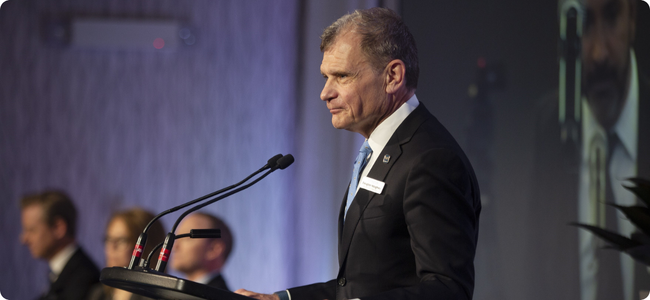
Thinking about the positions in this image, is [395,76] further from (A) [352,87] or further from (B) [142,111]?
(B) [142,111]

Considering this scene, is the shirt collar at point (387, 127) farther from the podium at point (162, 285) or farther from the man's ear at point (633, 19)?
the man's ear at point (633, 19)

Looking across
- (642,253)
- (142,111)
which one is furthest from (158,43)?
(642,253)

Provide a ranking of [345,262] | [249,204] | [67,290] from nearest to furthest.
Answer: [345,262], [67,290], [249,204]

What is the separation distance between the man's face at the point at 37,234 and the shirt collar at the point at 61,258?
0.04 m

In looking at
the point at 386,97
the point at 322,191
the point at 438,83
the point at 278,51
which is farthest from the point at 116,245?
the point at 386,97

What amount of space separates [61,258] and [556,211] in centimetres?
275

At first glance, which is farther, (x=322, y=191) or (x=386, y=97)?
(x=322, y=191)

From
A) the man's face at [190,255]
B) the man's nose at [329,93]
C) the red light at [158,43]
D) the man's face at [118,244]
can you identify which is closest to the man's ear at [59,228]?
the man's face at [118,244]

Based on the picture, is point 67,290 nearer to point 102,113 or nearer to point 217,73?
point 102,113

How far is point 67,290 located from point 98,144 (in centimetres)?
97

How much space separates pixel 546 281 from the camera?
9.23ft

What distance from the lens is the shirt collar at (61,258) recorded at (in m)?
2.94

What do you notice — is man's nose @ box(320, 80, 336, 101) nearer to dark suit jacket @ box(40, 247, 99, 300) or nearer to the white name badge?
the white name badge

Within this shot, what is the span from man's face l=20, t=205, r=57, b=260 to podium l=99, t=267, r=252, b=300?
7.80 feet
